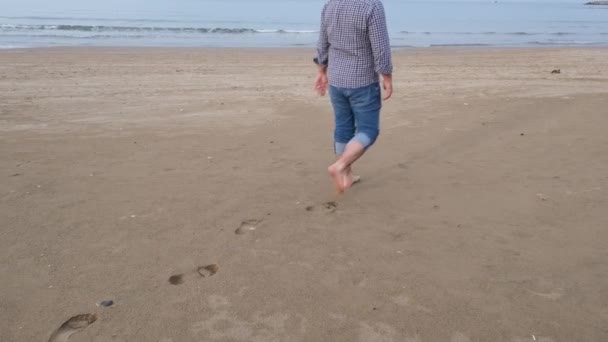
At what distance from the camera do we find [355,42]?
3582 mm

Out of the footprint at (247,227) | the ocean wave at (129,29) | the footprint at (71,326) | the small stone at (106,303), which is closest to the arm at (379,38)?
the footprint at (247,227)

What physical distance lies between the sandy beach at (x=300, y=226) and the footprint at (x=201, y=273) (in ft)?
0.05

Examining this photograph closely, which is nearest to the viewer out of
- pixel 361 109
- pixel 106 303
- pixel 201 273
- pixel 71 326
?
pixel 71 326

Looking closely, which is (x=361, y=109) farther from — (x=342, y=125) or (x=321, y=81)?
(x=321, y=81)

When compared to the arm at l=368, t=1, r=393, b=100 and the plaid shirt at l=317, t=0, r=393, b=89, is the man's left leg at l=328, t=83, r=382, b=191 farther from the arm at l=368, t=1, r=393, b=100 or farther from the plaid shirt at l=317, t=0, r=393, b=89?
the arm at l=368, t=1, r=393, b=100

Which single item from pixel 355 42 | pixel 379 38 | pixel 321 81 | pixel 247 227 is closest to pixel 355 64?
pixel 355 42

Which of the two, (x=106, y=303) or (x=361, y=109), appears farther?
(x=361, y=109)

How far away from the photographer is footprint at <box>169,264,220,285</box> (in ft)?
9.17

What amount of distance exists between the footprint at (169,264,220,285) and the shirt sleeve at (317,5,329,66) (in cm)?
179

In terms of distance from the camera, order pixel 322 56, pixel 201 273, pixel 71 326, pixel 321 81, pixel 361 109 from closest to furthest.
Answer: pixel 71 326
pixel 201 273
pixel 361 109
pixel 322 56
pixel 321 81

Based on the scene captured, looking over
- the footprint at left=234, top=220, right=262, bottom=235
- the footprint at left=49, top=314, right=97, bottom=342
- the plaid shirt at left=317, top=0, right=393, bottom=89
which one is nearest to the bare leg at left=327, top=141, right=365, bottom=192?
the plaid shirt at left=317, top=0, right=393, bottom=89

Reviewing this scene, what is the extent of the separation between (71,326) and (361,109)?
7.65ft

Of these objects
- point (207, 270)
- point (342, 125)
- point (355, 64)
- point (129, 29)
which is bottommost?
point (129, 29)

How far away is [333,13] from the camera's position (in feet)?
11.7
